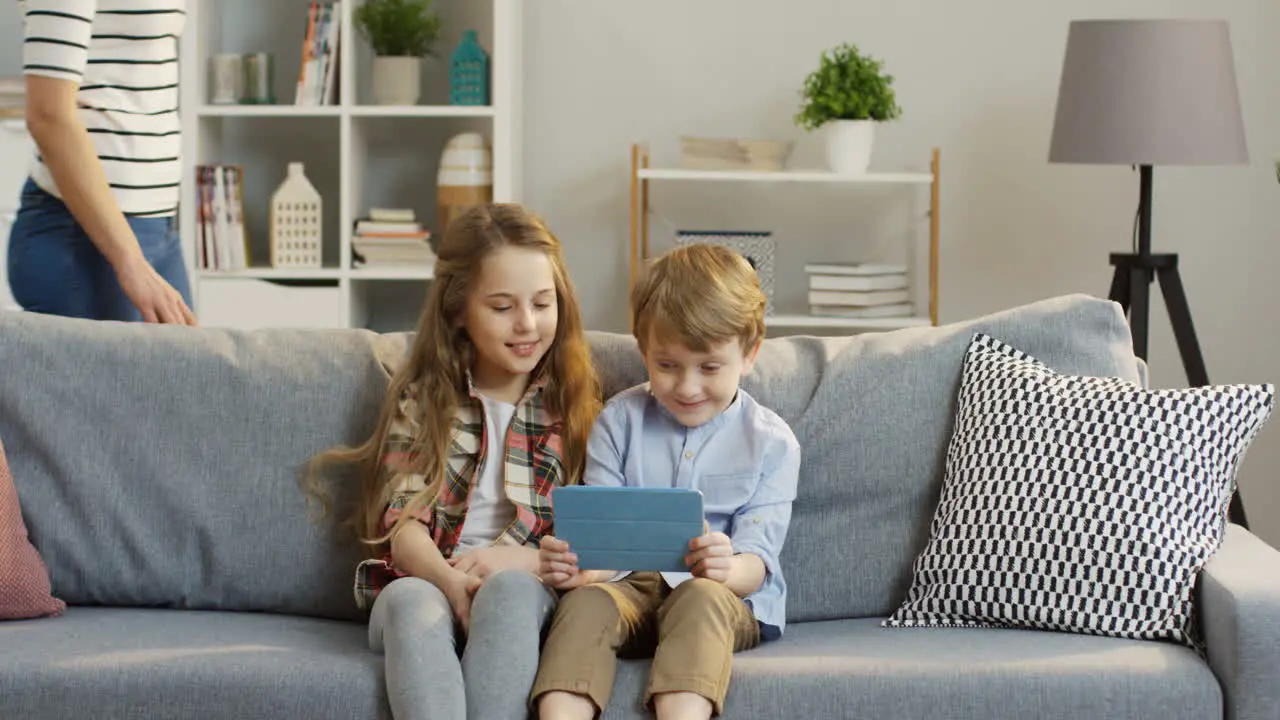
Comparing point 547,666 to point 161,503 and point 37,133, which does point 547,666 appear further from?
point 37,133

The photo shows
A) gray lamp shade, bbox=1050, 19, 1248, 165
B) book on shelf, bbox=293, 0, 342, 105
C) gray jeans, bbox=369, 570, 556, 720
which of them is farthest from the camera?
book on shelf, bbox=293, 0, 342, 105

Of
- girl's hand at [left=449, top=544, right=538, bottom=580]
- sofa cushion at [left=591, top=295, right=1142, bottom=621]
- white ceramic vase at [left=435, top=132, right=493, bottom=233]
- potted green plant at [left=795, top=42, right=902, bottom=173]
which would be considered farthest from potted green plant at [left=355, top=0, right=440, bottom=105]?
girl's hand at [left=449, top=544, right=538, bottom=580]

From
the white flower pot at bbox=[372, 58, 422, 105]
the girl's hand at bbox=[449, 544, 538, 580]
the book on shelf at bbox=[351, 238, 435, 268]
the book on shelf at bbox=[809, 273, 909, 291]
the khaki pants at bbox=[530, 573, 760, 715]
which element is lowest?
the khaki pants at bbox=[530, 573, 760, 715]

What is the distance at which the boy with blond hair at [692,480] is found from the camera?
1.82 meters

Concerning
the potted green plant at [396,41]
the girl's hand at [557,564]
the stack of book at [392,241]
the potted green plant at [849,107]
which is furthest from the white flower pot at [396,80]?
the girl's hand at [557,564]

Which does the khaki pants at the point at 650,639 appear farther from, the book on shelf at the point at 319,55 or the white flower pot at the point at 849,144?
the book on shelf at the point at 319,55

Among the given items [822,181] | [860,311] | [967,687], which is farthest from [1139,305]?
[967,687]

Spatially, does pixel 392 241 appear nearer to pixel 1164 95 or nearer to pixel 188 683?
pixel 1164 95

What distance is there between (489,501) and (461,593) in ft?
0.64

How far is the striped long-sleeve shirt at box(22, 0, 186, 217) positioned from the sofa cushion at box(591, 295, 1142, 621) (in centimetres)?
81

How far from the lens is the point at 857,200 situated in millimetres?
3979

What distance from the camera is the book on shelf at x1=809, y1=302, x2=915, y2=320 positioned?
368cm

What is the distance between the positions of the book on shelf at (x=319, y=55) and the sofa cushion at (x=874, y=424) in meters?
1.77

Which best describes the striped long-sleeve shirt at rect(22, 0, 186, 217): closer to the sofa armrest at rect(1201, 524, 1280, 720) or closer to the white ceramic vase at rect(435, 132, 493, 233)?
the white ceramic vase at rect(435, 132, 493, 233)
